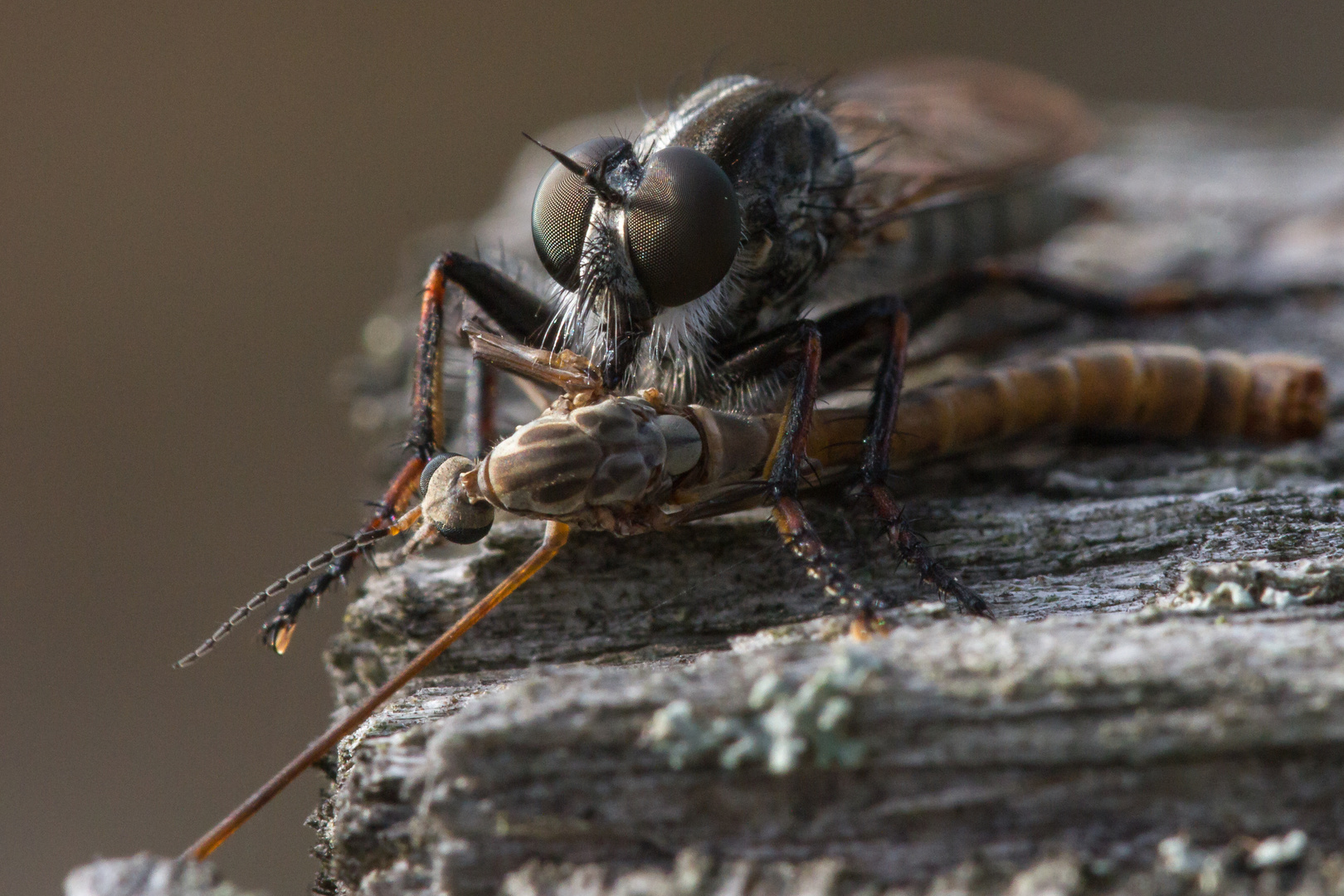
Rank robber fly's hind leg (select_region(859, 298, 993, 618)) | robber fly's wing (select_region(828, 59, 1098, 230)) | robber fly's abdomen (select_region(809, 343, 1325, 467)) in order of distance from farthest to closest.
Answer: robber fly's wing (select_region(828, 59, 1098, 230)) → robber fly's abdomen (select_region(809, 343, 1325, 467)) → robber fly's hind leg (select_region(859, 298, 993, 618))

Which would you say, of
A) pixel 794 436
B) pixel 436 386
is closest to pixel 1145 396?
pixel 794 436

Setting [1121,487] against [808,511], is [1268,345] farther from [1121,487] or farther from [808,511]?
[808,511]

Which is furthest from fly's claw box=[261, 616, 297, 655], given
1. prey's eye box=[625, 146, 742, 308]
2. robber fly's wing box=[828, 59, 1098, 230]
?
robber fly's wing box=[828, 59, 1098, 230]

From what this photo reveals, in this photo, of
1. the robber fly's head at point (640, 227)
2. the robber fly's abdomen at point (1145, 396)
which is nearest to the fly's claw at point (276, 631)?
the robber fly's head at point (640, 227)

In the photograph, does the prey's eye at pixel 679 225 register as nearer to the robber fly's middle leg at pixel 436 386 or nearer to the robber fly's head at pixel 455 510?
the robber fly's middle leg at pixel 436 386

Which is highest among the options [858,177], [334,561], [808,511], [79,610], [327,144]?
[327,144]

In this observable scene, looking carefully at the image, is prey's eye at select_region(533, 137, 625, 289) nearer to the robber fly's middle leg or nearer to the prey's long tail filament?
the robber fly's middle leg

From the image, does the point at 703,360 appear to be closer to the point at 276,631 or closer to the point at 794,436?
the point at 794,436

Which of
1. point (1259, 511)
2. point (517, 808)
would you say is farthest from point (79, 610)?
point (1259, 511)
